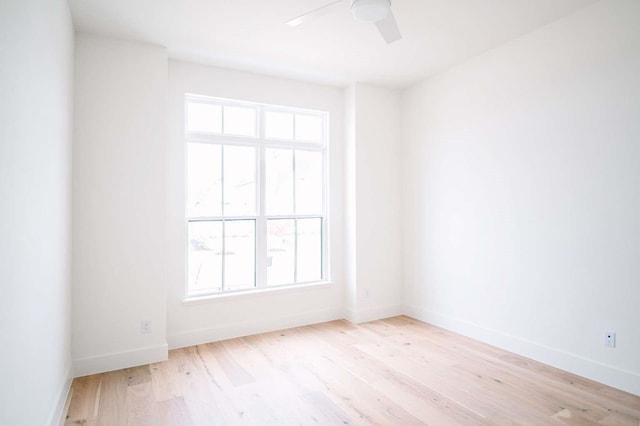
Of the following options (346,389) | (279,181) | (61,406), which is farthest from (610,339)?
(61,406)

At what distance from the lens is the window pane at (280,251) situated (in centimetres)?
404

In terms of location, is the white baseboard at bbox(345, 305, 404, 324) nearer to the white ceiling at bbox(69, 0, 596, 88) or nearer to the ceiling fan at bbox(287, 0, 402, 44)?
the white ceiling at bbox(69, 0, 596, 88)

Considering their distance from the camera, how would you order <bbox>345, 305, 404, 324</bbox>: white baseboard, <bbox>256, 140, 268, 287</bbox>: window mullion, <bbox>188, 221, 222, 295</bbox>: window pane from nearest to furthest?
<bbox>188, 221, 222, 295</bbox>: window pane → <bbox>256, 140, 268, 287</bbox>: window mullion → <bbox>345, 305, 404, 324</bbox>: white baseboard

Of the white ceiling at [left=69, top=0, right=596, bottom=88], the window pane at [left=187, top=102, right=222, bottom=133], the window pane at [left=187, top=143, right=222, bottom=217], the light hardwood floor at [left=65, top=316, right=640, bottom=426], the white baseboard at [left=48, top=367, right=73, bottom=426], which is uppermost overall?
the white ceiling at [left=69, top=0, right=596, bottom=88]

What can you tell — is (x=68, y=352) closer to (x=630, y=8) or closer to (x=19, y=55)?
(x=19, y=55)

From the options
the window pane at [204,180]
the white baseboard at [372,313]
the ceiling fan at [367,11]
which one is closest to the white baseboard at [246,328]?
the white baseboard at [372,313]

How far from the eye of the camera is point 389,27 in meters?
2.50

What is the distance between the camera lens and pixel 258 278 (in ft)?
12.9

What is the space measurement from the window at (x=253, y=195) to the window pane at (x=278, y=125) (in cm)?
1

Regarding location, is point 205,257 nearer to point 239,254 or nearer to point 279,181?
point 239,254

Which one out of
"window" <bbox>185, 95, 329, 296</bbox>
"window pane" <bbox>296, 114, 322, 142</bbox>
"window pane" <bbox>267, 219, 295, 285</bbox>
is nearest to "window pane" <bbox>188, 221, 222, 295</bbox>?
"window" <bbox>185, 95, 329, 296</bbox>

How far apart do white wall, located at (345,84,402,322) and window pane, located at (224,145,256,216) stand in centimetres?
115

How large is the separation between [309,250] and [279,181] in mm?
887

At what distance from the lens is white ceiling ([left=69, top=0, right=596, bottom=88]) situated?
262cm
